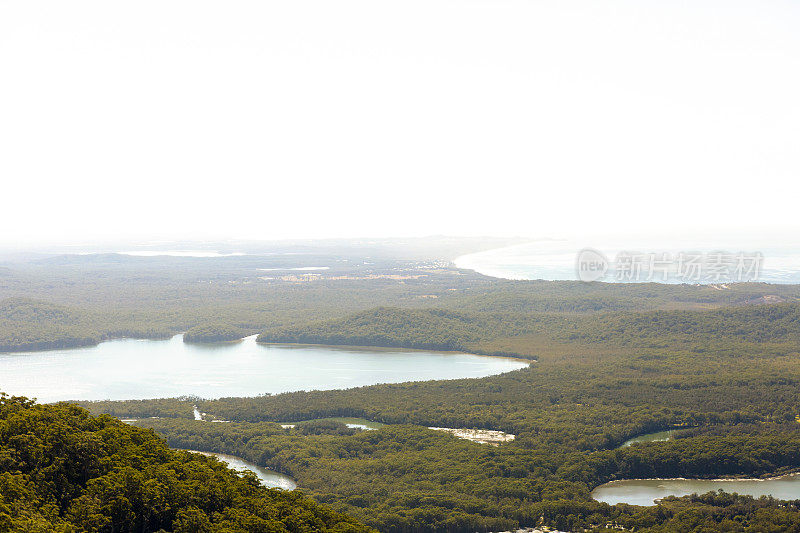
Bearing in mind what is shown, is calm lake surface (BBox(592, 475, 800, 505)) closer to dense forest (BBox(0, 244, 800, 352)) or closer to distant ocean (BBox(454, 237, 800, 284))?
dense forest (BBox(0, 244, 800, 352))

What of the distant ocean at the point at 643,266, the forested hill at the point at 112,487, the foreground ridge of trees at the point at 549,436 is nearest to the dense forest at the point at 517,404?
the foreground ridge of trees at the point at 549,436

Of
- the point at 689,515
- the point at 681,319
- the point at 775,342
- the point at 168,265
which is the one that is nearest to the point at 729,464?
the point at 689,515

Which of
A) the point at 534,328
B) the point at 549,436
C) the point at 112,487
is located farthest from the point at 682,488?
the point at 534,328

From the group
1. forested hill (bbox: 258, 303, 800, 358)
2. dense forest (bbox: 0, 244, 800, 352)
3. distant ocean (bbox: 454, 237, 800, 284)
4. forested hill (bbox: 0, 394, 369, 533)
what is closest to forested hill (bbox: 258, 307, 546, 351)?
forested hill (bbox: 258, 303, 800, 358)

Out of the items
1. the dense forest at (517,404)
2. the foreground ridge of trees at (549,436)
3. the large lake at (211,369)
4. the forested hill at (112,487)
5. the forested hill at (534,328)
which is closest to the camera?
the forested hill at (112,487)

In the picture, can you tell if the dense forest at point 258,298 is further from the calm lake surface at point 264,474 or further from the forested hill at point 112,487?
the forested hill at point 112,487

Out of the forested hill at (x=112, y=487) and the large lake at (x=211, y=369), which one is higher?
the forested hill at (x=112, y=487)
